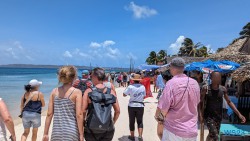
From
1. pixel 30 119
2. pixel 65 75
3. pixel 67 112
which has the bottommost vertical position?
pixel 30 119

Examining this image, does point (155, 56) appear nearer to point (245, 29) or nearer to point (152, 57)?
point (152, 57)

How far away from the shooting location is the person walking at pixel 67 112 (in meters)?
Answer: 3.14

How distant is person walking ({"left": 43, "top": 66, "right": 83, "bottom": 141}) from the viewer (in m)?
3.14

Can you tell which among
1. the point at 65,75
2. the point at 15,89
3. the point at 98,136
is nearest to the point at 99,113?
the point at 98,136

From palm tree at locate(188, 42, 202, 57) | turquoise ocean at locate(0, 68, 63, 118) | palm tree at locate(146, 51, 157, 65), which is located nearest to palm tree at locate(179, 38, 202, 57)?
palm tree at locate(188, 42, 202, 57)

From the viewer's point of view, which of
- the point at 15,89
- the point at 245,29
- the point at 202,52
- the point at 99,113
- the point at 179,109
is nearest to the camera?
the point at 179,109

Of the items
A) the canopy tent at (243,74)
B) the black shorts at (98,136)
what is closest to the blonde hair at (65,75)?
the black shorts at (98,136)

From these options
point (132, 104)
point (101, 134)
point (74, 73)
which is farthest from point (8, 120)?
point (132, 104)

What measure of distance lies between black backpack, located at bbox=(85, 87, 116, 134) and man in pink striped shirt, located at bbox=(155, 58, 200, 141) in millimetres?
712

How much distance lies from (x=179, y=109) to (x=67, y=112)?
1.37m

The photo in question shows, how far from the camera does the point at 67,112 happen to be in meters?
3.15

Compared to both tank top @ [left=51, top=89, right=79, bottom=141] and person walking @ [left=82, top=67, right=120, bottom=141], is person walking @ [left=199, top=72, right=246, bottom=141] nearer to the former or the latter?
person walking @ [left=82, top=67, right=120, bottom=141]

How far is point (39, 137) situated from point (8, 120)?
4.11 meters

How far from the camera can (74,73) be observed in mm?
3266
